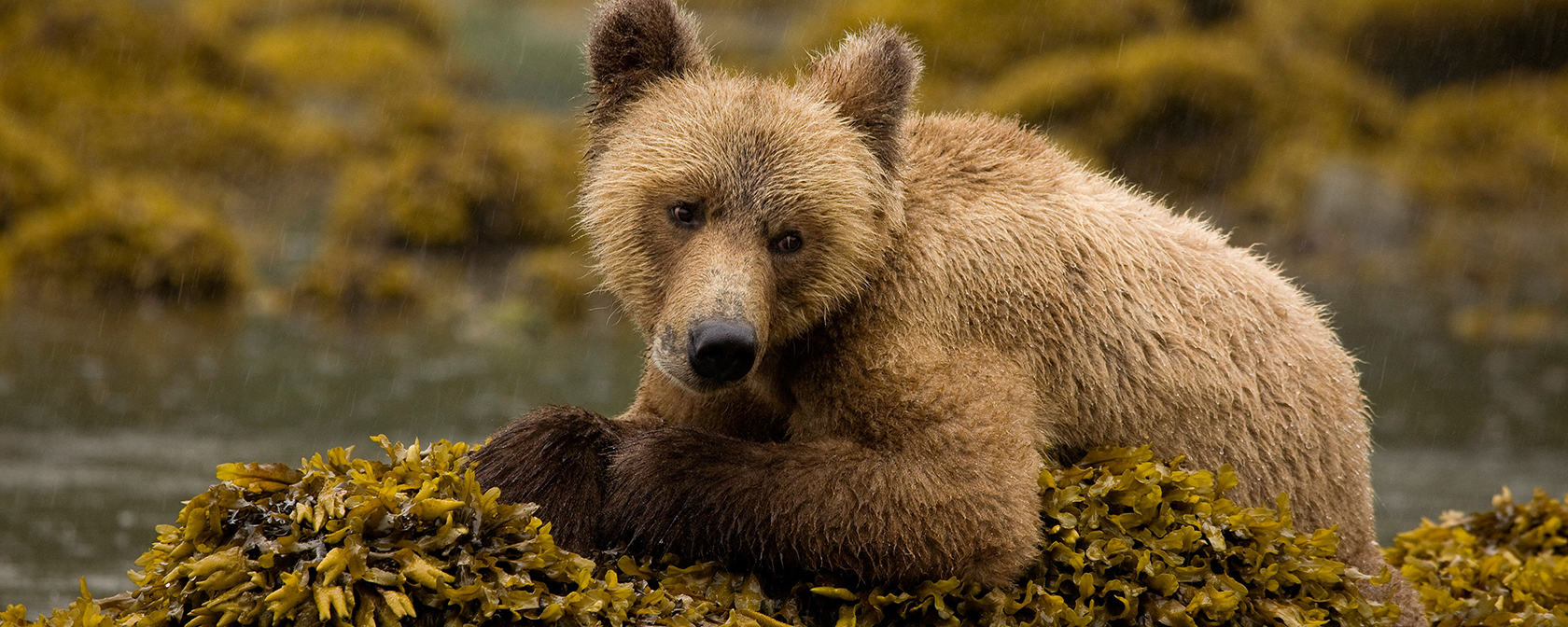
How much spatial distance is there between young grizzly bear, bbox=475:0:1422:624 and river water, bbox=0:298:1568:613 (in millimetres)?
5095

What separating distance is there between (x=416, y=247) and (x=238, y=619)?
1602 cm

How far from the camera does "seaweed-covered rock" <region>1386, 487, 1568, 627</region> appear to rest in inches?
233

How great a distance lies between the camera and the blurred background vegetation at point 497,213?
45.0ft

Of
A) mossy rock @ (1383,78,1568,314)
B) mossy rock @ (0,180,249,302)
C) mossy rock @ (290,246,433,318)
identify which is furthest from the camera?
mossy rock @ (1383,78,1568,314)

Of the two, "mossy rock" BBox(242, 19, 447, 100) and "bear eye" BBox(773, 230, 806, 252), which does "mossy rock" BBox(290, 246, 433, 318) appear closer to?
"mossy rock" BBox(242, 19, 447, 100)

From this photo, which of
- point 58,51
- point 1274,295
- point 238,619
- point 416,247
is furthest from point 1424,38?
point 238,619

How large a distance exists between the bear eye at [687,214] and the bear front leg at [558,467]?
27.9 inches

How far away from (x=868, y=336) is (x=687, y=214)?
0.70 m

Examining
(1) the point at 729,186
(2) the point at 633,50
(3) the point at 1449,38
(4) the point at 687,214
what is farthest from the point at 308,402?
(3) the point at 1449,38

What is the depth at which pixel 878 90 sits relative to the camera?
4934 mm

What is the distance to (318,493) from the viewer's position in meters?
4.49

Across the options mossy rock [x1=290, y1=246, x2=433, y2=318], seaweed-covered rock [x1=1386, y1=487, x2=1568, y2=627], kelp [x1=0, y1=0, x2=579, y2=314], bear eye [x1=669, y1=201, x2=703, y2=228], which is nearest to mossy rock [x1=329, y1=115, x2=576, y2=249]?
kelp [x1=0, y1=0, x2=579, y2=314]

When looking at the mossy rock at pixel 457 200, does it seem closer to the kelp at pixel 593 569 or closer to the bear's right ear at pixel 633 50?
the bear's right ear at pixel 633 50

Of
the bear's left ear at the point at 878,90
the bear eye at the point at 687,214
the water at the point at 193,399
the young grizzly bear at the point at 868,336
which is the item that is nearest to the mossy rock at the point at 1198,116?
the water at the point at 193,399
